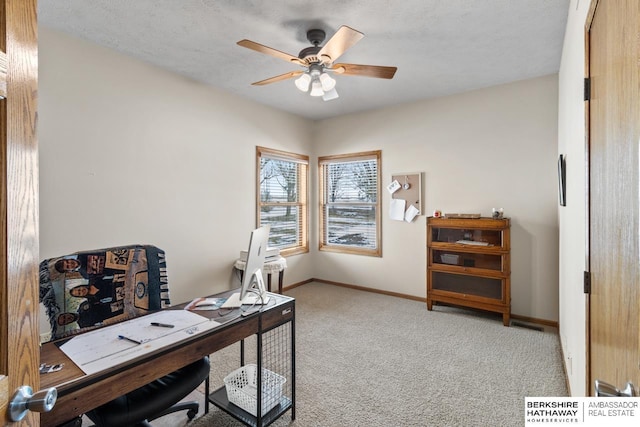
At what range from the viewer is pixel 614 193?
3.08 ft

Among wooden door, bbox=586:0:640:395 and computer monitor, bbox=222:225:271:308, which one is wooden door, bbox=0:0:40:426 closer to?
computer monitor, bbox=222:225:271:308

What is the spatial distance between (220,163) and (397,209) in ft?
8.00

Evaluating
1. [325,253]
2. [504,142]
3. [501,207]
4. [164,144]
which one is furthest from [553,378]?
[164,144]

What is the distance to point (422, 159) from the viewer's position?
4.14 meters

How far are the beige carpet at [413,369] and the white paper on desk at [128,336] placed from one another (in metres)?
0.80

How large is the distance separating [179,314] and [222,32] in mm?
2158

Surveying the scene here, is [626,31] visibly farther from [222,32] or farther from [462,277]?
[462,277]

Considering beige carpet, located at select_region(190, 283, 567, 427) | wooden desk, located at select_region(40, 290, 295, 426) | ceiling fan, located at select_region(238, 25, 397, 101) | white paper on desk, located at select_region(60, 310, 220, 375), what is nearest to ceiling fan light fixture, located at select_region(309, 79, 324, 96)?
ceiling fan, located at select_region(238, 25, 397, 101)

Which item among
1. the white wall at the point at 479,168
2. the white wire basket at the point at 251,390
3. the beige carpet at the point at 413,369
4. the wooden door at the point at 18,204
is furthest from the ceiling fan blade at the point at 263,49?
the beige carpet at the point at 413,369

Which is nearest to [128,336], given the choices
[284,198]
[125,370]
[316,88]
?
[125,370]

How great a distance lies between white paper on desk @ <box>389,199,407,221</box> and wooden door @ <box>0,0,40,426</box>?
3987mm

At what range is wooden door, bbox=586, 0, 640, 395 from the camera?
2.53 ft

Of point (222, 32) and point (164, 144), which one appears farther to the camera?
point (164, 144)

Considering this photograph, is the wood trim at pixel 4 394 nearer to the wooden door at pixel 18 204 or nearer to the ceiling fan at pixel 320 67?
the wooden door at pixel 18 204
